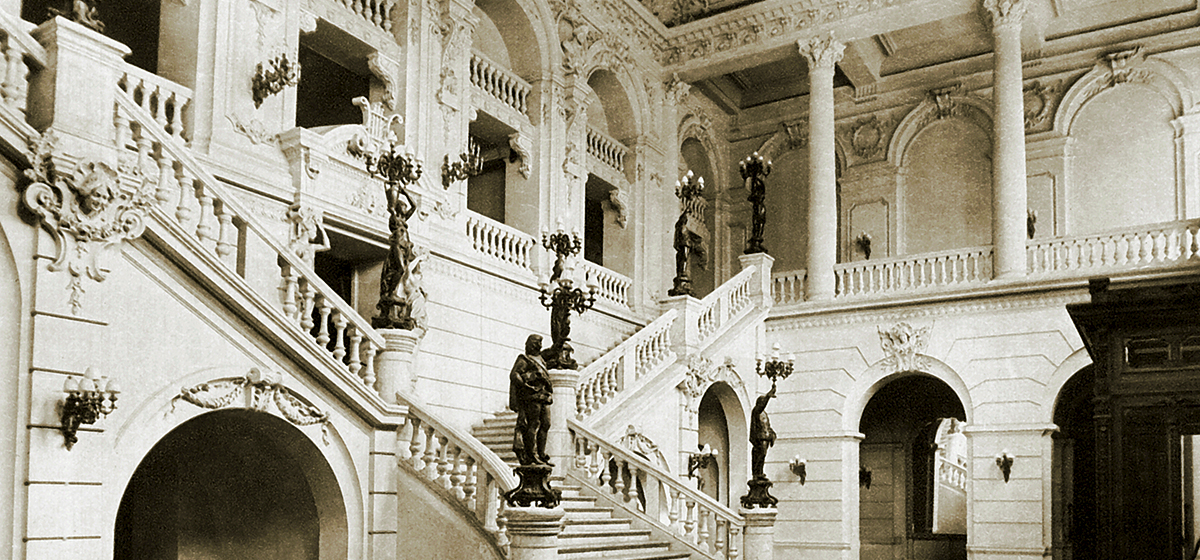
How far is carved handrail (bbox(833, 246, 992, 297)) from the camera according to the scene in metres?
17.7

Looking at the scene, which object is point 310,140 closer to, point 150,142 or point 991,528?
point 150,142

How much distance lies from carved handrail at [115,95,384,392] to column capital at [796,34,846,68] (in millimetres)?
12350

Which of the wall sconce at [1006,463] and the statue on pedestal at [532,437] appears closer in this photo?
the statue on pedestal at [532,437]

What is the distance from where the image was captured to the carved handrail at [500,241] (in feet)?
51.7

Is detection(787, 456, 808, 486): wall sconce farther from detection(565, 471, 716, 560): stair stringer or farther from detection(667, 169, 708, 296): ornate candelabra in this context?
detection(565, 471, 716, 560): stair stringer

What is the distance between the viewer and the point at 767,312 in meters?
19.0

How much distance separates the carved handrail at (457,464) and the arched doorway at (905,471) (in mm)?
12241

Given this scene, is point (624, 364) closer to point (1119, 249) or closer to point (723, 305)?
point (723, 305)

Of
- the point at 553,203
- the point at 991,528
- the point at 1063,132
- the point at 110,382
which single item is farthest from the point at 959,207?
the point at 110,382

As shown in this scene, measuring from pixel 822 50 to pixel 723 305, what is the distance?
551 centimetres

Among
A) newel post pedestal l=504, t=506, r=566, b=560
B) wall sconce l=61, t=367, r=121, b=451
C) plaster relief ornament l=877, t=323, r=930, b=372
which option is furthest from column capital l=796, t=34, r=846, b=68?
wall sconce l=61, t=367, r=121, b=451

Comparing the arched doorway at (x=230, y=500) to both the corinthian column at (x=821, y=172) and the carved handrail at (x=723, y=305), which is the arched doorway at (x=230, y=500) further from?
the corinthian column at (x=821, y=172)

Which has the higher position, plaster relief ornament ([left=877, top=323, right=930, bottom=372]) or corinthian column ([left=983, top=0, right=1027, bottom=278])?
corinthian column ([left=983, top=0, right=1027, bottom=278])

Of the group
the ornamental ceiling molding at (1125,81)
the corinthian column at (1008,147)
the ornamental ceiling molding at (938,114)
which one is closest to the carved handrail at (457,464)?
the corinthian column at (1008,147)
